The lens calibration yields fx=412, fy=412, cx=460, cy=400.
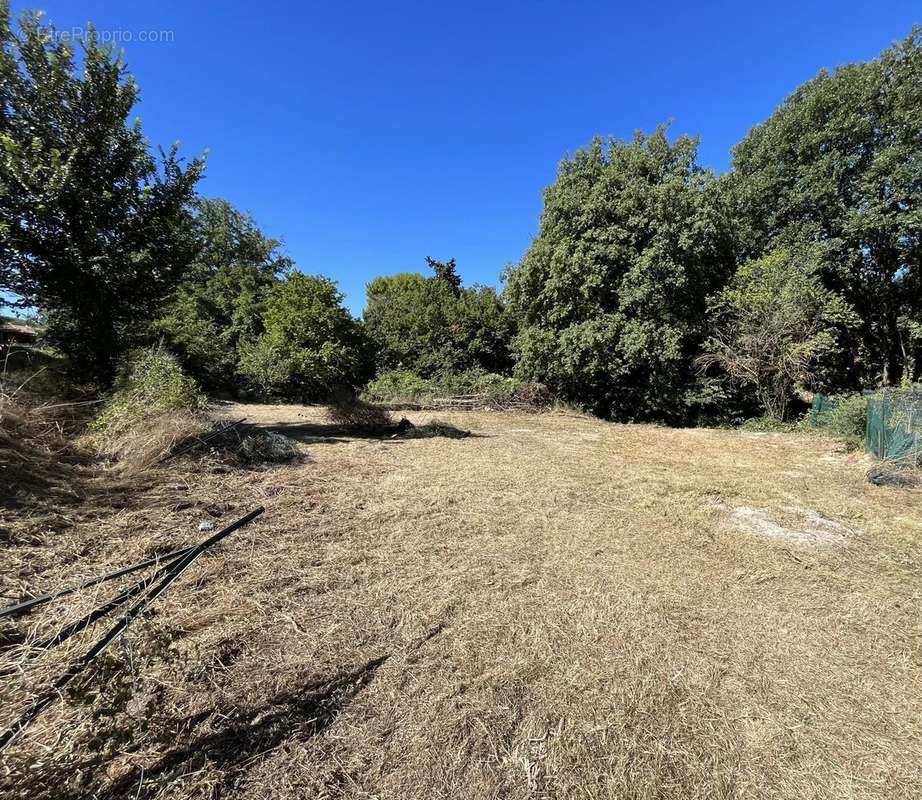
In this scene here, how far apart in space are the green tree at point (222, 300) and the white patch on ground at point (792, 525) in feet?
44.8

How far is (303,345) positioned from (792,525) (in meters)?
14.5

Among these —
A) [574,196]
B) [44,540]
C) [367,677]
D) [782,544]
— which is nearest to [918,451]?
[782,544]

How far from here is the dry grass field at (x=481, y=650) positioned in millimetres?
1599

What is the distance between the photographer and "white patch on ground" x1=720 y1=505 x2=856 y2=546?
3.94m

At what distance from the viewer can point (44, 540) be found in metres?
2.99

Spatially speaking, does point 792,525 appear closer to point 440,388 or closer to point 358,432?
point 358,432

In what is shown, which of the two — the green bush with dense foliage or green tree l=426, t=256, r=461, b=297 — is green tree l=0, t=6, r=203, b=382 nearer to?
the green bush with dense foliage

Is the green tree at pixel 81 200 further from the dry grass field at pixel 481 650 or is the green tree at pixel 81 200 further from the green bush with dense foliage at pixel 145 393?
the dry grass field at pixel 481 650

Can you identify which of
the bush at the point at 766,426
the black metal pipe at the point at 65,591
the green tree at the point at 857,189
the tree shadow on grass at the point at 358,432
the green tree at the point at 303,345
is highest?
the green tree at the point at 857,189


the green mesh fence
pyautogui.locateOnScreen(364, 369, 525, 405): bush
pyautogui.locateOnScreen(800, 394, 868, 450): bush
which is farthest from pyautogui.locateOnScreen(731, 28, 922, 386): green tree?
pyautogui.locateOnScreen(364, 369, 525, 405): bush

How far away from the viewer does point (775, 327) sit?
457 inches

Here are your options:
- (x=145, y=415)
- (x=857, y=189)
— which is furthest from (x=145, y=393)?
(x=857, y=189)

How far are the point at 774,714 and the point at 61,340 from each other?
30.4 feet

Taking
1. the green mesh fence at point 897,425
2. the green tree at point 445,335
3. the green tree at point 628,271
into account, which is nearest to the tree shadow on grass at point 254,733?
the green mesh fence at point 897,425
